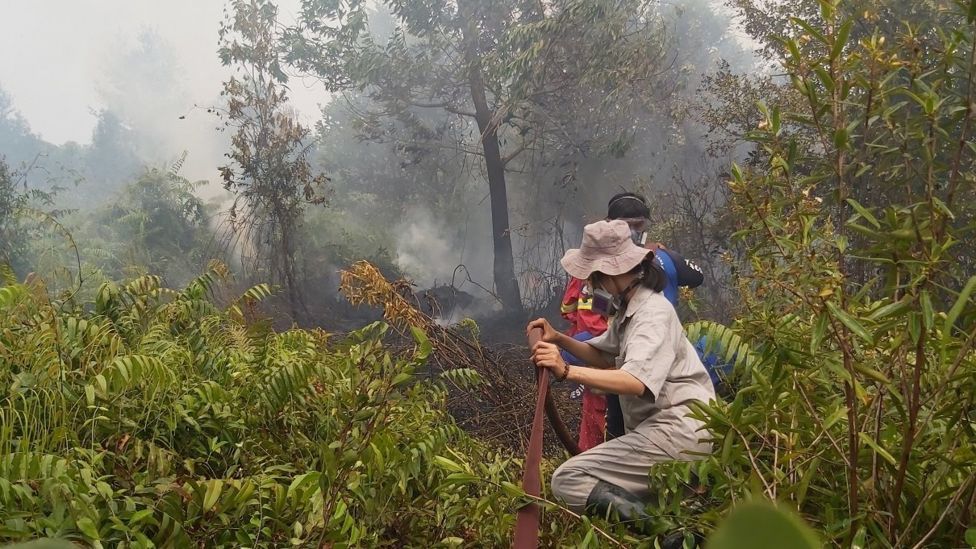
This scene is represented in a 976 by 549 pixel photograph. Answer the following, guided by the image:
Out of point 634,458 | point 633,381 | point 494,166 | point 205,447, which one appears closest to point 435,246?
point 494,166

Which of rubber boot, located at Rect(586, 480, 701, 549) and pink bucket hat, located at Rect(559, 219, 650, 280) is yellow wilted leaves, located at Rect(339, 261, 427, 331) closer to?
pink bucket hat, located at Rect(559, 219, 650, 280)

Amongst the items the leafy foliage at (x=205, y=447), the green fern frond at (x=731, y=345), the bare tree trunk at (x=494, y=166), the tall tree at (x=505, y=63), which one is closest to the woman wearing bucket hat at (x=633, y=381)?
the green fern frond at (x=731, y=345)

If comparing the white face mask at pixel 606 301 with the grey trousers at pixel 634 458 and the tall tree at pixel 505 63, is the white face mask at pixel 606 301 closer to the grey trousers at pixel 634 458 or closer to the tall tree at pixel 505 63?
the grey trousers at pixel 634 458

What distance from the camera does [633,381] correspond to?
216cm

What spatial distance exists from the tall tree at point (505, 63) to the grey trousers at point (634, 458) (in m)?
7.97

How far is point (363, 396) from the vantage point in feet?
7.80

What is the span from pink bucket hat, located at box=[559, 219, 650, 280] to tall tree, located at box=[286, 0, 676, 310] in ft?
24.5

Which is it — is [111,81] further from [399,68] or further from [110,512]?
[110,512]

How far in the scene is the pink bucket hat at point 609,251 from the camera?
250 centimetres

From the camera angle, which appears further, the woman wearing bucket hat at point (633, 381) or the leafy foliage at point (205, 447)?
the woman wearing bucket hat at point (633, 381)

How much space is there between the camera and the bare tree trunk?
1109cm

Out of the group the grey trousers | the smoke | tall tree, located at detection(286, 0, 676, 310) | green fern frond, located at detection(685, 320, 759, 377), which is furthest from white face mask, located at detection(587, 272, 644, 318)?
the smoke

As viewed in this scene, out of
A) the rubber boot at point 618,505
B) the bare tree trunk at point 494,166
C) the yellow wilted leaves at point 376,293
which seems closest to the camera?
the rubber boot at point 618,505

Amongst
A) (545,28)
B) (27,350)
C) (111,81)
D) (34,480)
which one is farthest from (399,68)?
(111,81)
